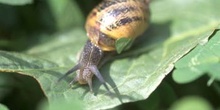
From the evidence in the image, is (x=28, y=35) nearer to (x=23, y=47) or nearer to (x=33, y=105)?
(x=23, y=47)

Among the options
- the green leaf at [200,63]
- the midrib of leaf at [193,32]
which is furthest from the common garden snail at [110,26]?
the green leaf at [200,63]

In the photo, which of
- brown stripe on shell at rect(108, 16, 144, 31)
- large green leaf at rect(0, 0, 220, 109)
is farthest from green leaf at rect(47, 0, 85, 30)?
brown stripe on shell at rect(108, 16, 144, 31)

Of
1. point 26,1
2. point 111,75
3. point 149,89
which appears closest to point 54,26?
point 26,1

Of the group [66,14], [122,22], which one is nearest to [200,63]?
[122,22]

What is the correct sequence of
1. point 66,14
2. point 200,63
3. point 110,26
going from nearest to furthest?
point 200,63
point 110,26
point 66,14

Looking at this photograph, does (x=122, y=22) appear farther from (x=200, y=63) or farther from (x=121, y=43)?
(x=200, y=63)

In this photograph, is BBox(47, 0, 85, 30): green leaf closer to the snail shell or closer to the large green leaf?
the large green leaf

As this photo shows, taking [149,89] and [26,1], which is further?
[26,1]
